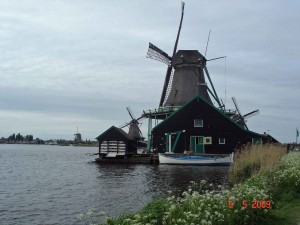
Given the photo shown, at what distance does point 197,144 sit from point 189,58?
13129 mm

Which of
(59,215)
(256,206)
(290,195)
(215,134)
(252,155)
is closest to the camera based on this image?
(256,206)

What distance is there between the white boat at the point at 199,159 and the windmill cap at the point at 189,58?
15263 millimetres

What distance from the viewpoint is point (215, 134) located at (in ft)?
133

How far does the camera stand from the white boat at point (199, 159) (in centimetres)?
3721

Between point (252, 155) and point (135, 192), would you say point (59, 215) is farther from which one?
point (252, 155)

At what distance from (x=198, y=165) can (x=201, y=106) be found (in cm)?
659

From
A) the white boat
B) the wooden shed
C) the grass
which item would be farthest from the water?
the wooden shed

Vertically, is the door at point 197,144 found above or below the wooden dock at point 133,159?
above

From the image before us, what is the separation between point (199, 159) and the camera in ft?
122

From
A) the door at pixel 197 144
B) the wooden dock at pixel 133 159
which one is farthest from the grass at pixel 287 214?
the wooden dock at pixel 133 159

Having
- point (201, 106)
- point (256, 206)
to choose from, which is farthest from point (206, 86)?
point (256, 206)
